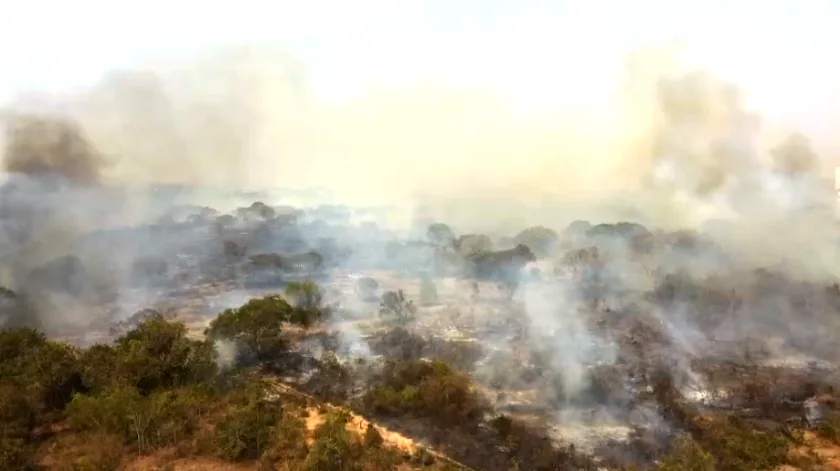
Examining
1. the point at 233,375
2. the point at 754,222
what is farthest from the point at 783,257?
the point at 233,375

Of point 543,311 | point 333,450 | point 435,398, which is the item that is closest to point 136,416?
point 333,450

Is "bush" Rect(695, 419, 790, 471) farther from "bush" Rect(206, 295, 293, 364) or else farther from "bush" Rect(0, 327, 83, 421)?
"bush" Rect(0, 327, 83, 421)

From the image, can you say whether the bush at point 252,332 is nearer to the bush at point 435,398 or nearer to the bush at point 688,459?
the bush at point 435,398

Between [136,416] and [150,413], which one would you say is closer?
[136,416]

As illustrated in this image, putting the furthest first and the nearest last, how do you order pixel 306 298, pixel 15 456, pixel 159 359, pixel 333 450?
pixel 306 298 < pixel 159 359 < pixel 15 456 < pixel 333 450

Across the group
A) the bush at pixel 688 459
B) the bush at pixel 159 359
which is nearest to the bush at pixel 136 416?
the bush at pixel 159 359

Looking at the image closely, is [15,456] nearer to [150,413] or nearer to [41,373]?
[150,413]

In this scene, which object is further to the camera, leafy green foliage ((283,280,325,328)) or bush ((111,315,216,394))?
leafy green foliage ((283,280,325,328))

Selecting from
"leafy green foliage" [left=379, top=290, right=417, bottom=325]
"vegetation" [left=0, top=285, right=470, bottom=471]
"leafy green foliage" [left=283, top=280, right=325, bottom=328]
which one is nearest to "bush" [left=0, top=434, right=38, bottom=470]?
"vegetation" [left=0, top=285, right=470, bottom=471]
